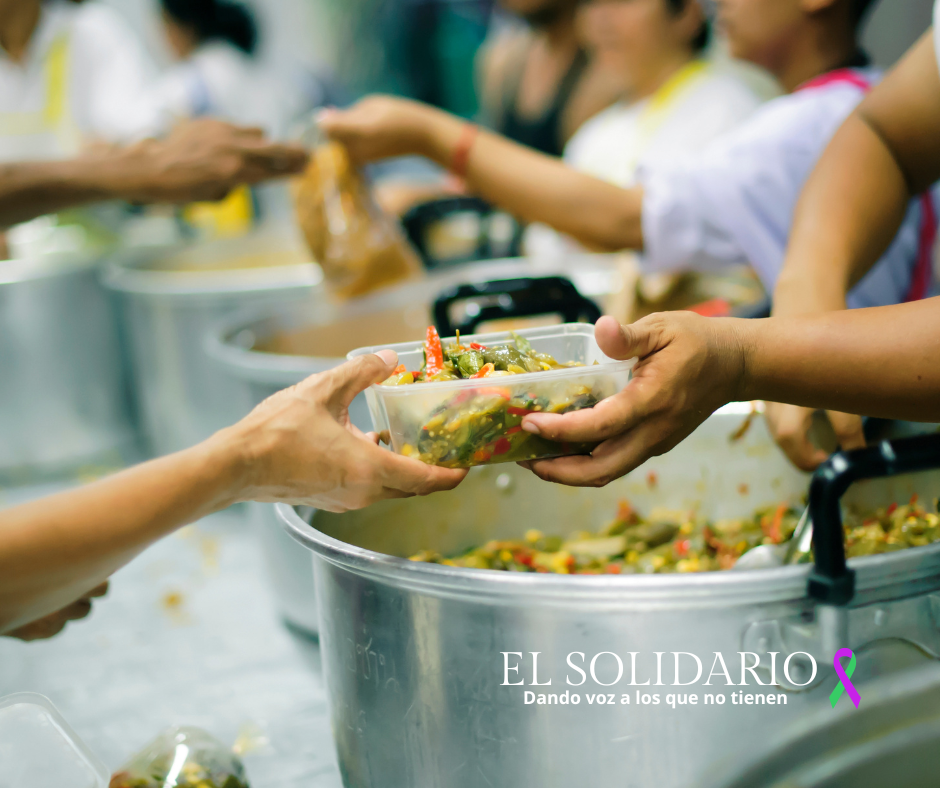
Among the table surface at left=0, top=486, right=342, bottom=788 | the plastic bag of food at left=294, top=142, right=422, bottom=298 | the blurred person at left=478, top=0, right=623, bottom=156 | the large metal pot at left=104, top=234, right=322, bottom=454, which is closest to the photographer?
the table surface at left=0, top=486, right=342, bottom=788

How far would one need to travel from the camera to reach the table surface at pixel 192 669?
104 cm

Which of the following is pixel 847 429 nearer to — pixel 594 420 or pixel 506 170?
pixel 594 420

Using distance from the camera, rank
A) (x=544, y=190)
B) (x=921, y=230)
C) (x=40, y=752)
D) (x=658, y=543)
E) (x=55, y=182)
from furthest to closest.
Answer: (x=55, y=182) → (x=544, y=190) → (x=921, y=230) → (x=658, y=543) → (x=40, y=752)

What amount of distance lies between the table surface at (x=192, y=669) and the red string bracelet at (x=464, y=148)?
85 cm

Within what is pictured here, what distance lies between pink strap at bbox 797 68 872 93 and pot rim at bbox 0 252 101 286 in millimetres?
1759

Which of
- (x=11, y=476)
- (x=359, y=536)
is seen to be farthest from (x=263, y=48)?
(x=359, y=536)

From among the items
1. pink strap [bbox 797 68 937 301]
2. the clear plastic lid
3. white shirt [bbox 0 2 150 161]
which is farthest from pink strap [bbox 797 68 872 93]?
white shirt [bbox 0 2 150 161]

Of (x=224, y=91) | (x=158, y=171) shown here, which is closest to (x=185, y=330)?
(x=158, y=171)

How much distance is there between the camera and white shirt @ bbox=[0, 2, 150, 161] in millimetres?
2629

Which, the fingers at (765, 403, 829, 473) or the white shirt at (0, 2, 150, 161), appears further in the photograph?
the white shirt at (0, 2, 150, 161)

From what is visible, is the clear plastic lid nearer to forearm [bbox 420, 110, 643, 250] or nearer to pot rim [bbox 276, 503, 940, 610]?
pot rim [bbox 276, 503, 940, 610]

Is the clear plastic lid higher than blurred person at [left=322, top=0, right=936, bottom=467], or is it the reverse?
blurred person at [left=322, top=0, right=936, bottom=467]

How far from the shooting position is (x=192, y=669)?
4.01 feet

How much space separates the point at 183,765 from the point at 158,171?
111 cm
